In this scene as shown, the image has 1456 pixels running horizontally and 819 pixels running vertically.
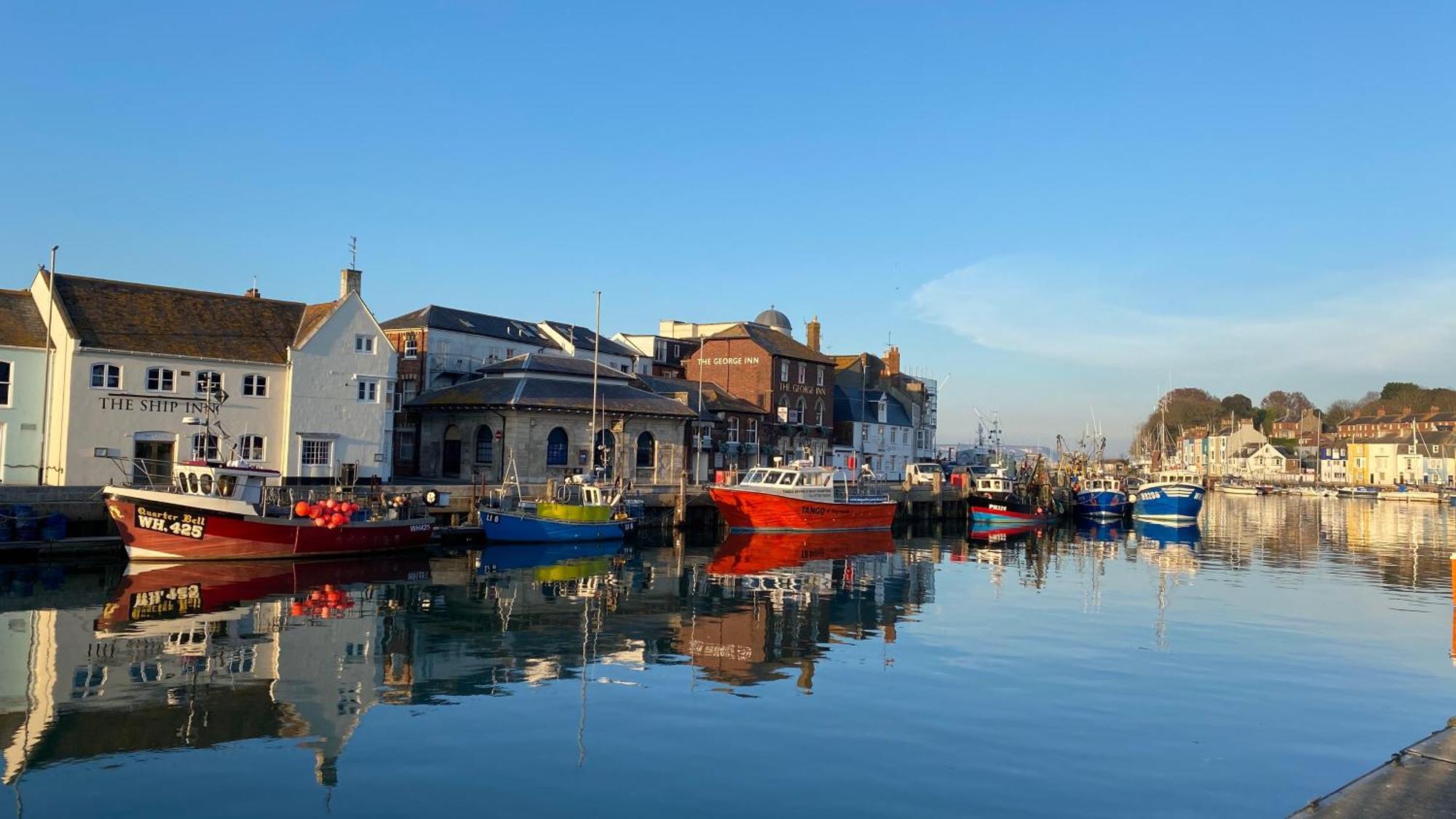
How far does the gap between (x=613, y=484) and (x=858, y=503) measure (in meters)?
12.1

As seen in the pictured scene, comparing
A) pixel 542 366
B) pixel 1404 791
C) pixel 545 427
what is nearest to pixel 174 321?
pixel 545 427

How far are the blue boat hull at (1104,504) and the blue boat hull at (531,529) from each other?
4124 cm

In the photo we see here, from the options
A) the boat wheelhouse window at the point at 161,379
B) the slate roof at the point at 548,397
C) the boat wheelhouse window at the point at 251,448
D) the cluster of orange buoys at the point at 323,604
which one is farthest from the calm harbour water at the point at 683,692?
the slate roof at the point at 548,397

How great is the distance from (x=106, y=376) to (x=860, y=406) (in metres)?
53.4

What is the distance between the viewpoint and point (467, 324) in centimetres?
6128

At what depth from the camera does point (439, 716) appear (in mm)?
15000

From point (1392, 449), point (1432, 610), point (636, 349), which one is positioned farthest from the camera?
point (1392, 449)

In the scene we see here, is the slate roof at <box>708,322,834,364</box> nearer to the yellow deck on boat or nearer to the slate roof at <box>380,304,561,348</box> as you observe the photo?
the slate roof at <box>380,304,561,348</box>

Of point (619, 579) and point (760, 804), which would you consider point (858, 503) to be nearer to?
point (619, 579)

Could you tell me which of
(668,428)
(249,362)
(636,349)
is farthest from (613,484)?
(636,349)

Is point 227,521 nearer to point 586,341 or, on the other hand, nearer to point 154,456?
point 154,456

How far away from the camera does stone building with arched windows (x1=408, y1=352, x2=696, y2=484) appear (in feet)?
162

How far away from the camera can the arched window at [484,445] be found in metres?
50.4

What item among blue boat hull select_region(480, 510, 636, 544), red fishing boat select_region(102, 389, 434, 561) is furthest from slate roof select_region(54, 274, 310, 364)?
blue boat hull select_region(480, 510, 636, 544)
